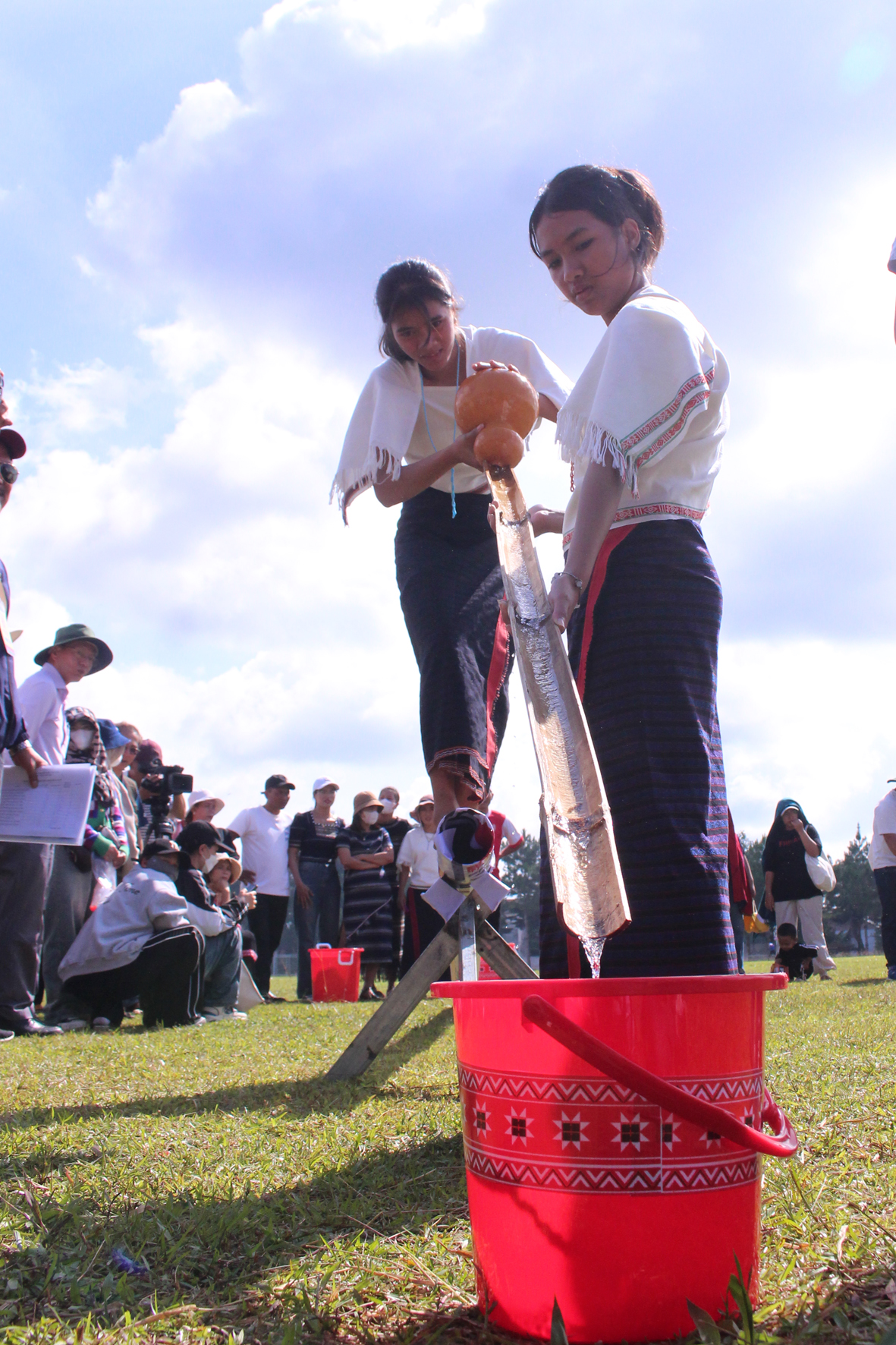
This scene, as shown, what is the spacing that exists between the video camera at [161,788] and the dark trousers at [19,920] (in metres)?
2.50

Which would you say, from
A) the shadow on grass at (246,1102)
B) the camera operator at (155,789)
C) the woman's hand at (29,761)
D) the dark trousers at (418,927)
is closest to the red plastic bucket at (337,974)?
the dark trousers at (418,927)

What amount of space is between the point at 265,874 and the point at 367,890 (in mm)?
873

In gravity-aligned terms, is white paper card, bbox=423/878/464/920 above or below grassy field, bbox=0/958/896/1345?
above

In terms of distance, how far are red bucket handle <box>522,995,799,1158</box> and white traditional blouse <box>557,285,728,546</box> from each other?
1.14 m

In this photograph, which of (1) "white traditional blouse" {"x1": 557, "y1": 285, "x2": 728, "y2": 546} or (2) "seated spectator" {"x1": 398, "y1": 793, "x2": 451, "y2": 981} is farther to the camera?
(2) "seated spectator" {"x1": 398, "y1": 793, "x2": 451, "y2": 981}

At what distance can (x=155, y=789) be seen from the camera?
693 centimetres

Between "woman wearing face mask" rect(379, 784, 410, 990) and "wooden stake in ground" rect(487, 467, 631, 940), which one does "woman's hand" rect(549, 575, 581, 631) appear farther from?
"woman wearing face mask" rect(379, 784, 410, 990)

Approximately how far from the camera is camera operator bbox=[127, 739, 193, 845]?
272 inches

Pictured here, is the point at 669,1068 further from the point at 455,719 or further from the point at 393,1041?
the point at 393,1041

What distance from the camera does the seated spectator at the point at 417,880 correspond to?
21.7 feet

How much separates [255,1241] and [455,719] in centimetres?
143

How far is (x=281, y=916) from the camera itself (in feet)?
Result: 26.7

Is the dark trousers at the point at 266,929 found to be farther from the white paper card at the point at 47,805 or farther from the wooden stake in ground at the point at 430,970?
the wooden stake in ground at the point at 430,970

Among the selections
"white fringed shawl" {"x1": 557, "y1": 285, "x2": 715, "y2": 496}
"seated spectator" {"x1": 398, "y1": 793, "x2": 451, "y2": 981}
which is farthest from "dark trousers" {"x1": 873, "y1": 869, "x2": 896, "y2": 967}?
"white fringed shawl" {"x1": 557, "y1": 285, "x2": 715, "y2": 496}
